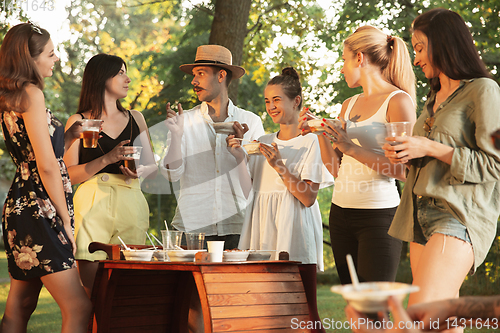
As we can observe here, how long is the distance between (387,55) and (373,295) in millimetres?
1983

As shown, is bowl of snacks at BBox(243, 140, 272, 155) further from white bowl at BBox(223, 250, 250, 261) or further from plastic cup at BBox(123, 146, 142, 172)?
white bowl at BBox(223, 250, 250, 261)

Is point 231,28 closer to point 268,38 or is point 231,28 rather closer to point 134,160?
point 134,160

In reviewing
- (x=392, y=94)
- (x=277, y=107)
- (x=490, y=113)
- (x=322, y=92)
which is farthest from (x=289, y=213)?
(x=322, y=92)

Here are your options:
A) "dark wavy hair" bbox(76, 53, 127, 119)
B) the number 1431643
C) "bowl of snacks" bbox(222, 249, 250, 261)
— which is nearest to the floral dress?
"dark wavy hair" bbox(76, 53, 127, 119)

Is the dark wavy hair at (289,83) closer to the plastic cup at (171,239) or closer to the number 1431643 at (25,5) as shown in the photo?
the plastic cup at (171,239)

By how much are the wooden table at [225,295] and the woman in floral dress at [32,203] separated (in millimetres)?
289

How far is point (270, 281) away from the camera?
2434mm

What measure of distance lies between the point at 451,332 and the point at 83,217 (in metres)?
2.30

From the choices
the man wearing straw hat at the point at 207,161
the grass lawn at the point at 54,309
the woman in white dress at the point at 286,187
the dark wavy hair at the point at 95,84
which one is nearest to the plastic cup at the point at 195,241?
the woman in white dress at the point at 286,187

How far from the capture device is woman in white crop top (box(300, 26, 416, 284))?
2486 mm

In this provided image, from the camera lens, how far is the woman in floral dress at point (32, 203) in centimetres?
257

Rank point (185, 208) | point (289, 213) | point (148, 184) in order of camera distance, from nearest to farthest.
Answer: point (289, 213) → point (185, 208) → point (148, 184)

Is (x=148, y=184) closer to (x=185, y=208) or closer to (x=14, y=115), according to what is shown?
(x=185, y=208)

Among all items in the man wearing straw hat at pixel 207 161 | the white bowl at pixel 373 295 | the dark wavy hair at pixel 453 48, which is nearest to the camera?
the white bowl at pixel 373 295
